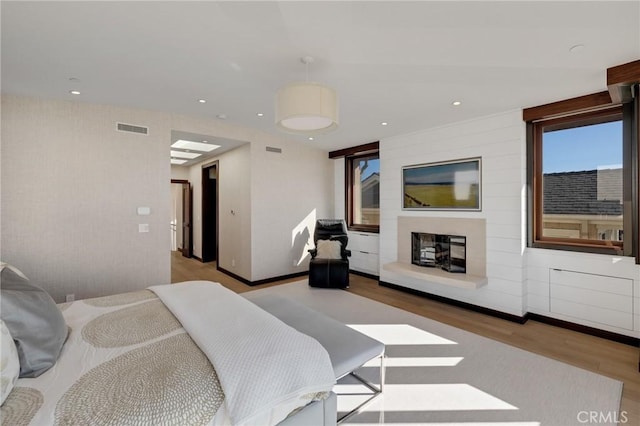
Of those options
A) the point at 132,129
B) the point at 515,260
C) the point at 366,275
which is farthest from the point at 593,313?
the point at 132,129

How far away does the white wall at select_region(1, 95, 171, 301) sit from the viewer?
3.12 metres

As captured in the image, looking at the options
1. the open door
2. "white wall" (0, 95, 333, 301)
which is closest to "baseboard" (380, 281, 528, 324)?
"white wall" (0, 95, 333, 301)

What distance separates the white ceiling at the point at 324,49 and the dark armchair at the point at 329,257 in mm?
2573

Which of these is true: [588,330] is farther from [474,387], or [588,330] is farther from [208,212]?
[208,212]

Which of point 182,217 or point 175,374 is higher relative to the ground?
point 182,217

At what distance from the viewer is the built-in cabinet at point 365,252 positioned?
18.1 ft

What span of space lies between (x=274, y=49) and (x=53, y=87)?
2.54 m

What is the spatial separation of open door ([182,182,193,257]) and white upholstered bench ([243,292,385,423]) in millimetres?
5757

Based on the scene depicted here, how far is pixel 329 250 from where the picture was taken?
16.9ft

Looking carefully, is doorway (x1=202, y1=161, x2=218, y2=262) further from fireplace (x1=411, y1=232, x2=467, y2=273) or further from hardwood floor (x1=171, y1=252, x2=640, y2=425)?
fireplace (x1=411, y1=232, x2=467, y2=273)

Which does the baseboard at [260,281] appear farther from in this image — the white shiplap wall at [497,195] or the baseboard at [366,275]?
the white shiplap wall at [497,195]

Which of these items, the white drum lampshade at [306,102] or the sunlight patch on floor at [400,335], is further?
the sunlight patch on floor at [400,335]

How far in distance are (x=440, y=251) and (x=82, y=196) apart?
486 cm

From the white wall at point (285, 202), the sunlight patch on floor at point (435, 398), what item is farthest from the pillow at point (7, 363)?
the white wall at point (285, 202)
